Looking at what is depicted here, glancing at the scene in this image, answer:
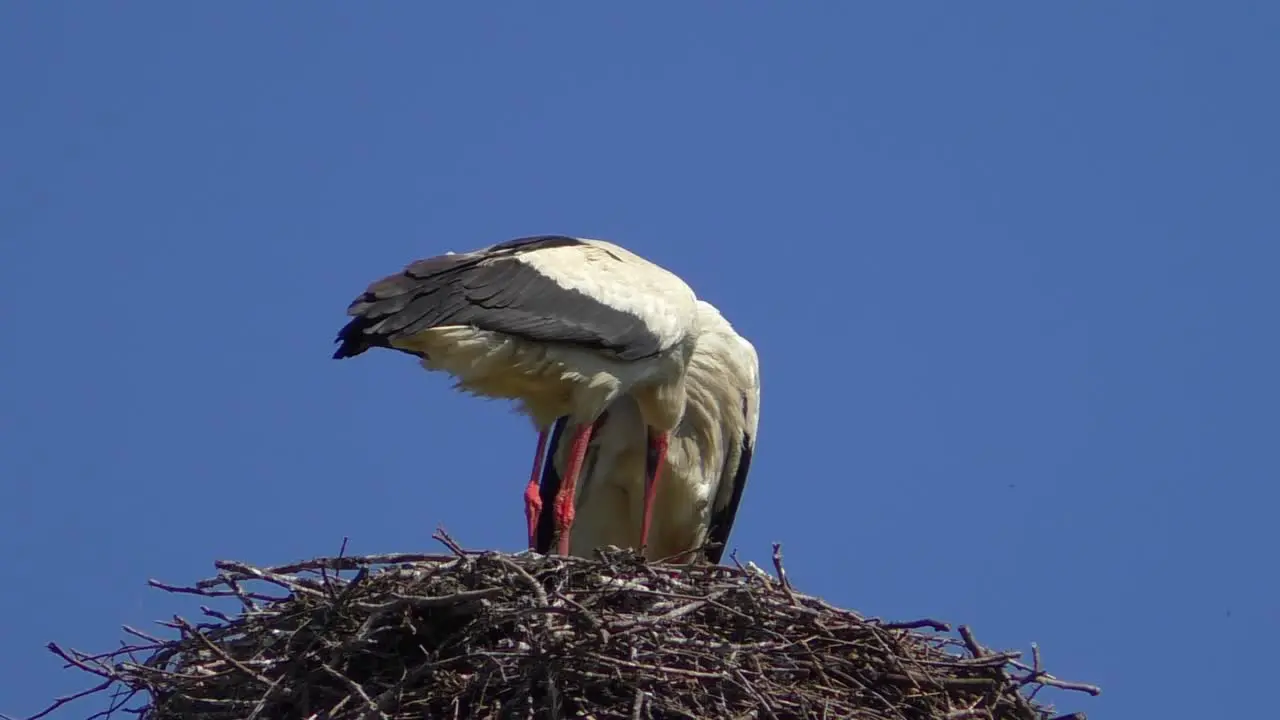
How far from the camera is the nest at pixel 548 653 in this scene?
8.26m

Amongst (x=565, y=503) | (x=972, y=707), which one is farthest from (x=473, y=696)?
(x=565, y=503)

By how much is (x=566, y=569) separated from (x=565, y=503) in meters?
2.62

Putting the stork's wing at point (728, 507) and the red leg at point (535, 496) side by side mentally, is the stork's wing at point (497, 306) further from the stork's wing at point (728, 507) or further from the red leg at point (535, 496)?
the stork's wing at point (728, 507)

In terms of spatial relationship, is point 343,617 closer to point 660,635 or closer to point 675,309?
point 660,635

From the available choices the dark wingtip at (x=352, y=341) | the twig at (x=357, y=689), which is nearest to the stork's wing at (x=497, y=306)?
the dark wingtip at (x=352, y=341)

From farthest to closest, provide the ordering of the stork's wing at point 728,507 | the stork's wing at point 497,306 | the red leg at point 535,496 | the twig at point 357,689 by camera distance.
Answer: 1. the stork's wing at point 728,507
2. the red leg at point 535,496
3. the stork's wing at point 497,306
4. the twig at point 357,689

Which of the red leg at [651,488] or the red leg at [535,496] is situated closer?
the red leg at [535,496]

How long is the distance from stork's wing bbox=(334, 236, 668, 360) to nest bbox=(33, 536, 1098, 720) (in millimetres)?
1388

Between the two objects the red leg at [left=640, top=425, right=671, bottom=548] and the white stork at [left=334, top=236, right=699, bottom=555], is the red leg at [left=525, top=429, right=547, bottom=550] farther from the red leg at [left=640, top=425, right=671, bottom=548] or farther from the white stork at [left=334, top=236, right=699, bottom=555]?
the red leg at [left=640, top=425, right=671, bottom=548]

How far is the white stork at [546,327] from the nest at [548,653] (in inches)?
60.4

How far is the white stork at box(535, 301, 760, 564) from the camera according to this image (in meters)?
11.7

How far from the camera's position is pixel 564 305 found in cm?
1047

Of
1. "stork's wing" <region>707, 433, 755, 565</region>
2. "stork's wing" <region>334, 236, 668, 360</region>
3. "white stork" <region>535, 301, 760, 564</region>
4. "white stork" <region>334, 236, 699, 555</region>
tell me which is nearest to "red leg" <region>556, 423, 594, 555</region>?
"white stork" <region>334, 236, 699, 555</region>

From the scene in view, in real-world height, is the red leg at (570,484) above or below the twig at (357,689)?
above
